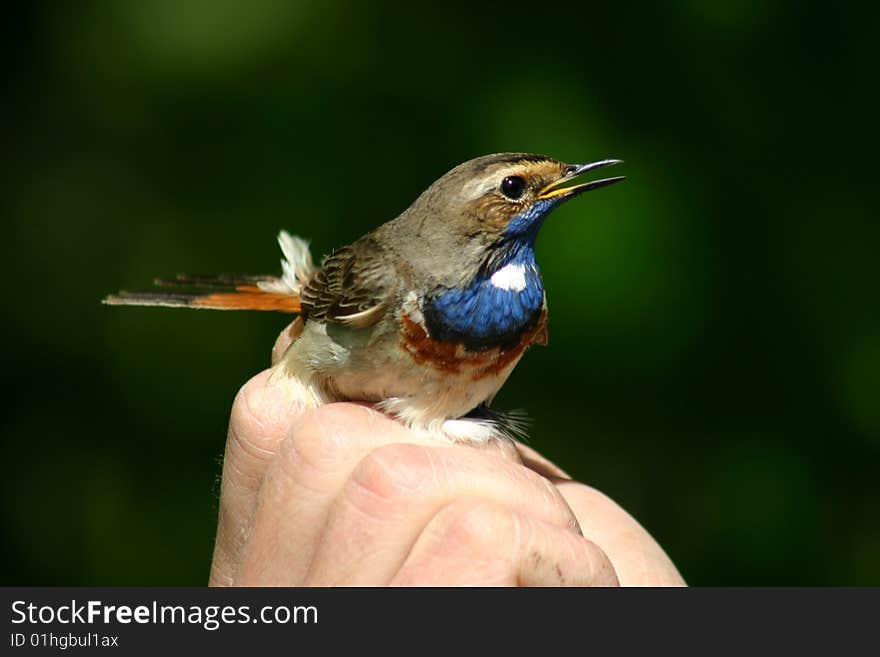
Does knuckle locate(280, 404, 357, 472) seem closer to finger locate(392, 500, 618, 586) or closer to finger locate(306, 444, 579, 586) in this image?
finger locate(306, 444, 579, 586)

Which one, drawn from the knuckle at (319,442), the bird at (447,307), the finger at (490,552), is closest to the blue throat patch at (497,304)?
the bird at (447,307)

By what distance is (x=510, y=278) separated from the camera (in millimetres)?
2361

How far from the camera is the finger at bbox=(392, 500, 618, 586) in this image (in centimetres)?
157

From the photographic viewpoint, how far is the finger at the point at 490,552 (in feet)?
5.16

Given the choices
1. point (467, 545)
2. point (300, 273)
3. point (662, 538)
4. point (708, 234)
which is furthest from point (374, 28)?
point (467, 545)

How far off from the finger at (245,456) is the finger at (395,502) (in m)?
0.49

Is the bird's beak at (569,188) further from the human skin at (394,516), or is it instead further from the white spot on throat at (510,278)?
the human skin at (394,516)

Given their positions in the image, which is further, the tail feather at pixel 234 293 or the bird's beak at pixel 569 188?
the tail feather at pixel 234 293

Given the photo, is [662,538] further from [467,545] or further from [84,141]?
[84,141]

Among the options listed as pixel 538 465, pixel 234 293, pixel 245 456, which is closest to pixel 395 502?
pixel 245 456

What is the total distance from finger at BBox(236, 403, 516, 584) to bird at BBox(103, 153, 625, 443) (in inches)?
13.5

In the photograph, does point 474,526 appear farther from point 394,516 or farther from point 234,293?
point 234,293

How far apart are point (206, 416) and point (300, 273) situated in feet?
4.21

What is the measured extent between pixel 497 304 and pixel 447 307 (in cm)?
13
